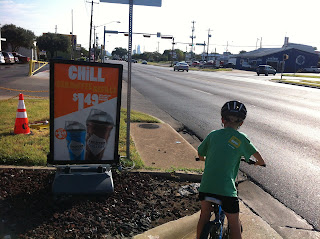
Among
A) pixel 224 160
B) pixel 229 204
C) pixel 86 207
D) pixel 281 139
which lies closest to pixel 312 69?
pixel 281 139

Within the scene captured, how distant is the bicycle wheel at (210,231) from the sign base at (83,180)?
6.05 feet

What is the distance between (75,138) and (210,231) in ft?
7.85

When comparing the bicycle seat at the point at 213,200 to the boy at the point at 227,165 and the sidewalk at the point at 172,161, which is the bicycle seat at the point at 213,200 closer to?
the boy at the point at 227,165

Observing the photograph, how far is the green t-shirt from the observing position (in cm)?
269

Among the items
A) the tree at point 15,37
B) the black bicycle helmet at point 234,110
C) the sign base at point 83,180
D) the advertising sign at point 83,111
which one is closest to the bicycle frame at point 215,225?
the black bicycle helmet at point 234,110

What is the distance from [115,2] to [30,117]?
467 cm

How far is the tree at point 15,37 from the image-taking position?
221 ft

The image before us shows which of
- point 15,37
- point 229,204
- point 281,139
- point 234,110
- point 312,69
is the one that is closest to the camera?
point 229,204

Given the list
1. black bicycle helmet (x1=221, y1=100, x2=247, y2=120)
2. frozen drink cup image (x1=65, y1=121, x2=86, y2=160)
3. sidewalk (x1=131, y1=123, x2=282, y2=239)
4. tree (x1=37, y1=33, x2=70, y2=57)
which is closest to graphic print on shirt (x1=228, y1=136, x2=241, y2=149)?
black bicycle helmet (x1=221, y1=100, x2=247, y2=120)

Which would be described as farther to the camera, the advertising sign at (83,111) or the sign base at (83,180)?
the advertising sign at (83,111)

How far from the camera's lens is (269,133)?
9.11 meters

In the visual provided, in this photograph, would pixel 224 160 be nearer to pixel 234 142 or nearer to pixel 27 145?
pixel 234 142

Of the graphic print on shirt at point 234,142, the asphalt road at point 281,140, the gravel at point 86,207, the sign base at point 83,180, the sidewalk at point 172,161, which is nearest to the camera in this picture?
the graphic print on shirt at point 234,142

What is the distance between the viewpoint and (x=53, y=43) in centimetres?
8869
